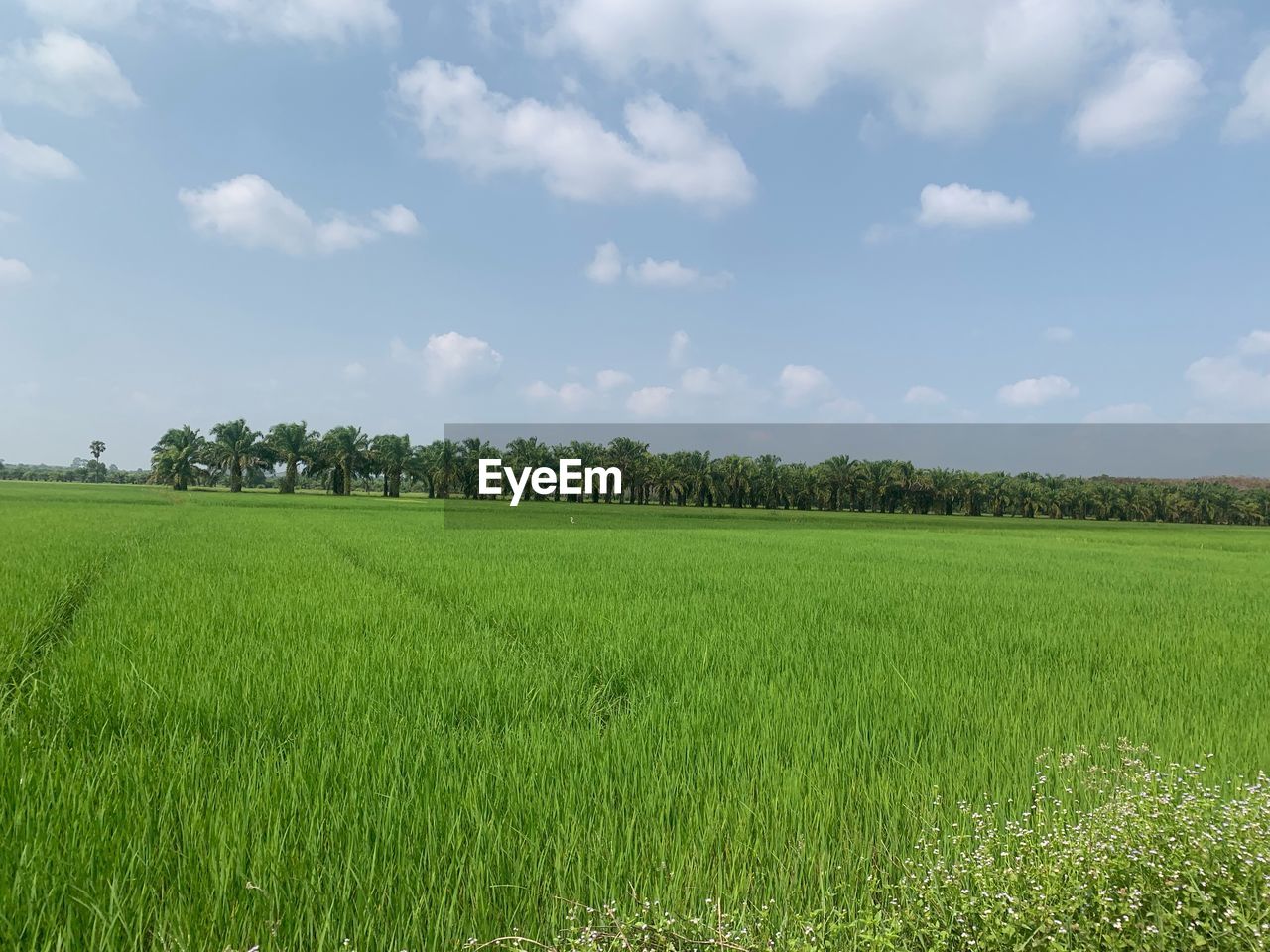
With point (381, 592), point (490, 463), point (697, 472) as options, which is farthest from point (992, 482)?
point (381, 592)

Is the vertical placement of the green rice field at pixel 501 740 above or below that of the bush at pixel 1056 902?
below

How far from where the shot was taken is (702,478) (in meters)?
82.0

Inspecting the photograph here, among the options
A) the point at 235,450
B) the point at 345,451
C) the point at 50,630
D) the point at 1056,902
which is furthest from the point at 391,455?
the point at 1056,902

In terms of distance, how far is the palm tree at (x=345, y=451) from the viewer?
79438 mm

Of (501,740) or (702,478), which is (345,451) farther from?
(501,740)

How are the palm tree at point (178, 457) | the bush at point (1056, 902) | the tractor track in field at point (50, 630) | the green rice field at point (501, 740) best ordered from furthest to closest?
the palm tree at point (178, 457)
the tractor track in field at point (50, 630)
the green rice field at point (501, 740)
the bush at point (1056, 902)

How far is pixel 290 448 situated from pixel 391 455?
1225cm

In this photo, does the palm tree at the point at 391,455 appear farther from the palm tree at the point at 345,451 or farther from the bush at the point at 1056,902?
the bush at the point at 1056,902

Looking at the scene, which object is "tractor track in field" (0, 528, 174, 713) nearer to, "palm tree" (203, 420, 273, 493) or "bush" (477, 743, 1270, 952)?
"bush" (477, 743, 1270, 952)

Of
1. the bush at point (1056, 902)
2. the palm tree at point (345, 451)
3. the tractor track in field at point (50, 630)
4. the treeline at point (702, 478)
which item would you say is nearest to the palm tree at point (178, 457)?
the treeline at point (702, 478)

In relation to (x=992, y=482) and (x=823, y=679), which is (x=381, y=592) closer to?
(x=823, y=679)

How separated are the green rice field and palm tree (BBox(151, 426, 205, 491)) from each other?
273ft

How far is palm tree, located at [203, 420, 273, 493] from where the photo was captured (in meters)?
77.5

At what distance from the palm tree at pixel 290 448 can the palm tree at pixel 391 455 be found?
8102 millimetres
